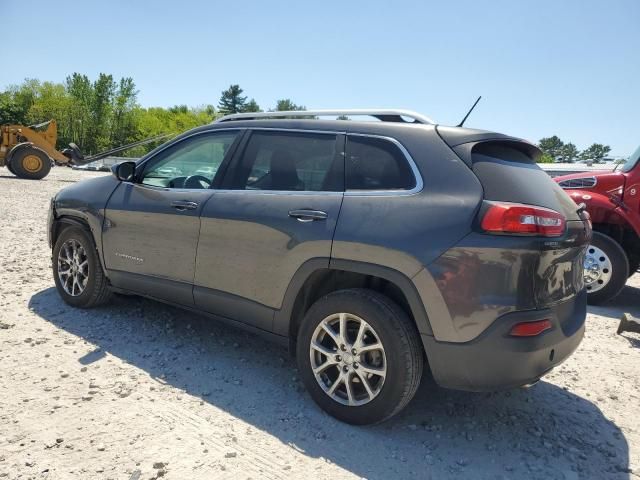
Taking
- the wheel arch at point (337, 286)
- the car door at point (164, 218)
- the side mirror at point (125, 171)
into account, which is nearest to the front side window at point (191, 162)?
the car door at point (164, 218)

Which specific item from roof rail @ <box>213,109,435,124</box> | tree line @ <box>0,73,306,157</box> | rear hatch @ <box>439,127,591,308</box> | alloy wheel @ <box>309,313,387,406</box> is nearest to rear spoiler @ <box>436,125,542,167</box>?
rear hatch @ <box>439,127,591,308</box>

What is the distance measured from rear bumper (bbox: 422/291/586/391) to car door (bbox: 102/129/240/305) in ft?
6.33

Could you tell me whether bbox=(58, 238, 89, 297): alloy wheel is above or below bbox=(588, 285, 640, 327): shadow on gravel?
above

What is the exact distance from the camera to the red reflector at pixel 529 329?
2404 millimetres

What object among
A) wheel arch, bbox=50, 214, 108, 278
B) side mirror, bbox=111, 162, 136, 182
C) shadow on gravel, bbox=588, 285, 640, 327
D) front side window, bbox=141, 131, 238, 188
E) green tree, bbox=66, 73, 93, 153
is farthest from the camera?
green tree, bbox=66, 73, 93, 153

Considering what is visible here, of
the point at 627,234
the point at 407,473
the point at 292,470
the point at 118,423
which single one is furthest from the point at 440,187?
the point at 627,234

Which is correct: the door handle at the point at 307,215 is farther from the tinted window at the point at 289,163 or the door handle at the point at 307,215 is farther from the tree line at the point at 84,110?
the tree line at the point at 84,110

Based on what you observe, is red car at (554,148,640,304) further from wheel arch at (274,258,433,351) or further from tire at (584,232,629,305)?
wheel arch at (274,258,433,351)

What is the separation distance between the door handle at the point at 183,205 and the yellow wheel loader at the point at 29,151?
57.5ft

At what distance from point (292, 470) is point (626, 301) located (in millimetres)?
5651

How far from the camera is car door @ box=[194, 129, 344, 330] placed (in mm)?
2951

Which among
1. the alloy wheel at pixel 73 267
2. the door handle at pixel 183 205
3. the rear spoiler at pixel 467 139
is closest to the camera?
the rear spoiler at pixel 467 139

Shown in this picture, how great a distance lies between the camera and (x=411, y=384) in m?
2.61

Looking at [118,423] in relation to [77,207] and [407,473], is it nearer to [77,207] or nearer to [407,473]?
[407,473]
